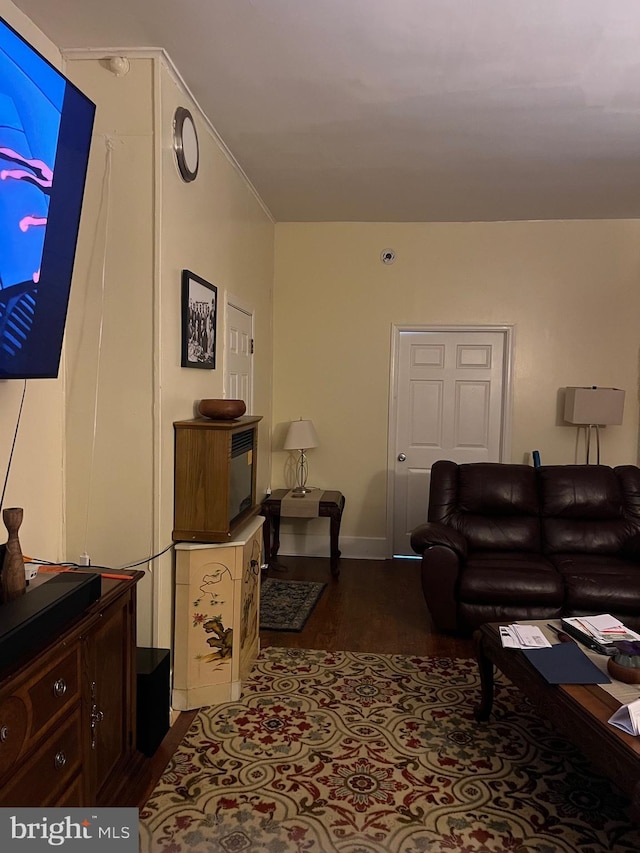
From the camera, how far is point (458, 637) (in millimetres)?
3557

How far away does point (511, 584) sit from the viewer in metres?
3.38

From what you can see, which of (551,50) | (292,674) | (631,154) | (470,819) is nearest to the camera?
(470,819)

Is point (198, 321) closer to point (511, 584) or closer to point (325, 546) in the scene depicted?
point (511, 584)

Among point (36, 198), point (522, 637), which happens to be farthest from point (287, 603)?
point (36, 198)

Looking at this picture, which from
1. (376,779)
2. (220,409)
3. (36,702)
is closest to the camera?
(36,702)

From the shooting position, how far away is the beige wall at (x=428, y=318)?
500 centimetres

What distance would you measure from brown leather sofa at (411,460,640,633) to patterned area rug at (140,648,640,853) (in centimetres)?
53

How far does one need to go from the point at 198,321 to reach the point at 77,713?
1827 millimetres

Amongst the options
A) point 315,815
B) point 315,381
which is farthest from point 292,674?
point 315,381

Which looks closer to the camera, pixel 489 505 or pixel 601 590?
pixel 601 590

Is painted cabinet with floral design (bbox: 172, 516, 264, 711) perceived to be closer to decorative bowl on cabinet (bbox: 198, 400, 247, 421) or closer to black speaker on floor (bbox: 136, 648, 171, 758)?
black speaker on floor (bbox: 136, 648, 171, 758)

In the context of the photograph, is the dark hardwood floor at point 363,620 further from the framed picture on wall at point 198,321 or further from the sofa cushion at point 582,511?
the framed picture on wall at point 198,321

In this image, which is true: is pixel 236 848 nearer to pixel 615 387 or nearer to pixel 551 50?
pixel 551 50

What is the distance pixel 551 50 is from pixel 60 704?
2832mm
